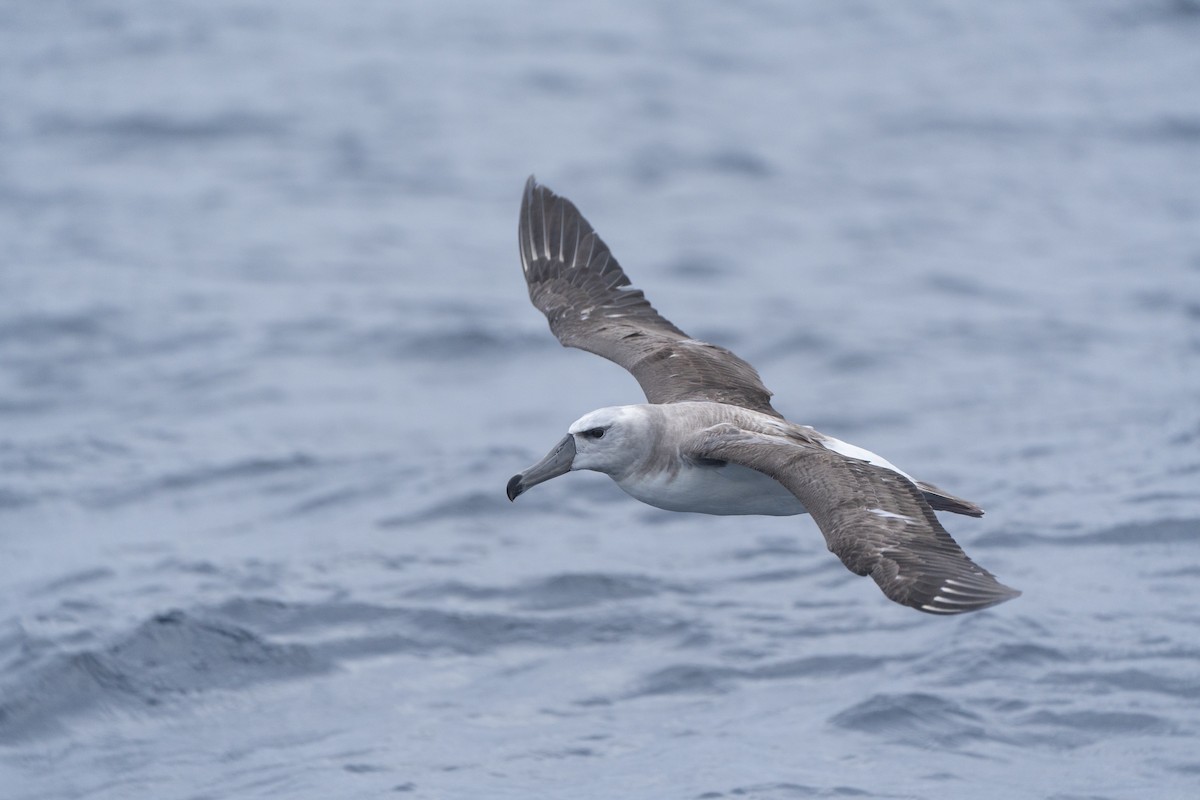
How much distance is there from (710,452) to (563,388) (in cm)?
879

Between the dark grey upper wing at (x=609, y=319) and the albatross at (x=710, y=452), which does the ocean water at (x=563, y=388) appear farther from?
the dark grey upper wing at (x=609, y=319)

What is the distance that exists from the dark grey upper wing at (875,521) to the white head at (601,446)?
1.19 feet

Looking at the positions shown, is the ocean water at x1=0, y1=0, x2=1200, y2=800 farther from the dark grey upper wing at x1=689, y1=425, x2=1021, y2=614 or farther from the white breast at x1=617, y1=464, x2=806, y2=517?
the dark grey upper wing at x1=689, y1=425, x2=1021, y2=614

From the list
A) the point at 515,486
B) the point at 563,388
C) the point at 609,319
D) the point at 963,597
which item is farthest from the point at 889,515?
the point at 563,388

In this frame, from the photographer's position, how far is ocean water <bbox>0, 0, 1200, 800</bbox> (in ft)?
42.0

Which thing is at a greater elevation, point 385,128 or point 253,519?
point 385,128

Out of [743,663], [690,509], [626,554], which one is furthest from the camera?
[626,554]

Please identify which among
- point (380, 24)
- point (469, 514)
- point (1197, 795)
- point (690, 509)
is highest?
point (380, 24)

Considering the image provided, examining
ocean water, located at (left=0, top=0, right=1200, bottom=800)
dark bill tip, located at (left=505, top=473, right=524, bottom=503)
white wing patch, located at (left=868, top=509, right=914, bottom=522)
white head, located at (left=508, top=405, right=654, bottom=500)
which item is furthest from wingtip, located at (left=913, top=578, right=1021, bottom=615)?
ocean water, located at (left=0, top=0, right=1200, bottom=800)

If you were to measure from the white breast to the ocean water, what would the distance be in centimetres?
215

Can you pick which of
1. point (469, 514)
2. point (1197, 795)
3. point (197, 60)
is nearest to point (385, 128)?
point (197, 60)

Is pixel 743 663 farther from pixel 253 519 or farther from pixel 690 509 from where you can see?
pixel 253 519

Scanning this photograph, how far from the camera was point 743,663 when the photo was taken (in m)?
13.7

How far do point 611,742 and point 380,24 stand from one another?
20.9 metres
